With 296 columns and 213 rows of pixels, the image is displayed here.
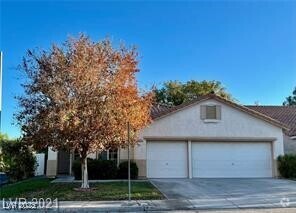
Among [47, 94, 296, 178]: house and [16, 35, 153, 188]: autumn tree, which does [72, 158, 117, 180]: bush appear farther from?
[16, 35, 153, 188]: autumn tree

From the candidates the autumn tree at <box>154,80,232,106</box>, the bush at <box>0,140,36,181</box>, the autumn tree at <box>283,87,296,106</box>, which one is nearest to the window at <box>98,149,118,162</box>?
the bush at <box>0,140,36,181</box>

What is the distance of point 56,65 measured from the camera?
17.5 metres

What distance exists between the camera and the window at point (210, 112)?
83.9 feet

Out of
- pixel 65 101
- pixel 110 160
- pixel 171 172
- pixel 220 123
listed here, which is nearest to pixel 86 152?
pixel 65 101

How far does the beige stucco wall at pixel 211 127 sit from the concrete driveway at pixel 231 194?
3.86 m

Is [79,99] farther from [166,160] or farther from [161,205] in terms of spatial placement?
[166,160]

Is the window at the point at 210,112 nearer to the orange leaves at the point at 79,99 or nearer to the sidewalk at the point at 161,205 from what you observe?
the orange leaves at the point at 79,99

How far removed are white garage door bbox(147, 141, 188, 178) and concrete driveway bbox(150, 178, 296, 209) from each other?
2.98 meters

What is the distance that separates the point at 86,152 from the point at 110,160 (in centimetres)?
611

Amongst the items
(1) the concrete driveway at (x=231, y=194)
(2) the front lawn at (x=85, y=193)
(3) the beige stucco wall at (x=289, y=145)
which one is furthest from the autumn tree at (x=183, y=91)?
(2) the front lawn at (x=85, y=193)

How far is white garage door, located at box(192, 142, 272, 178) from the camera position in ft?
83.3

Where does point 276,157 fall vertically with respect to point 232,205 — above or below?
above

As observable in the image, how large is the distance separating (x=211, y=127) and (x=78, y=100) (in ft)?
35.4

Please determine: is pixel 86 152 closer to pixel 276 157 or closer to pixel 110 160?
pixel 110 160
